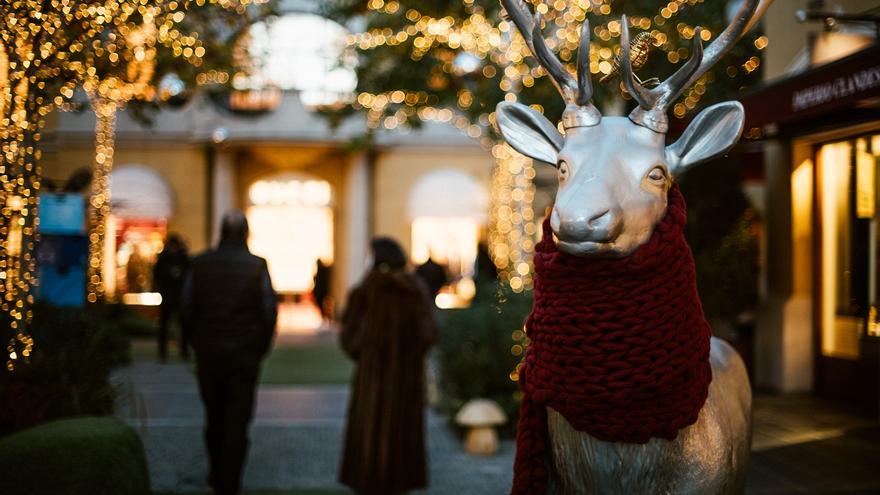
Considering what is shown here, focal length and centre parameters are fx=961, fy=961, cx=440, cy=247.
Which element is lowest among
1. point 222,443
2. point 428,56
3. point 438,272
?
point 222,443

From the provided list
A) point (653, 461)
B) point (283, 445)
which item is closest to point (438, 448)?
point (283, 445)

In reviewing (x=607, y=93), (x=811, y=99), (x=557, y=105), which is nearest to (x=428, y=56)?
(x=557, y=105)

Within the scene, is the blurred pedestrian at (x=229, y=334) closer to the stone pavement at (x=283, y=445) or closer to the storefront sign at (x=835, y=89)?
the stone pavement at (x=283, y=445)

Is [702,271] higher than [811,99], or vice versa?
[811,99]

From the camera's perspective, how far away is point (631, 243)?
2826 mm

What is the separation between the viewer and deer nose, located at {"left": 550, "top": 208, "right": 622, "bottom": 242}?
269cm

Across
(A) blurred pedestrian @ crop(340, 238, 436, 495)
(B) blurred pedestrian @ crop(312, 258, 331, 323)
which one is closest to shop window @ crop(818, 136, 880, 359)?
(A) blurred pedestrian @ crop(340, 238, 436, 495)

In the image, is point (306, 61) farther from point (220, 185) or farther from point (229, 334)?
point (229, 334)

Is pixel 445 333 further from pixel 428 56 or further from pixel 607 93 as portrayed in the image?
pixel 428 56

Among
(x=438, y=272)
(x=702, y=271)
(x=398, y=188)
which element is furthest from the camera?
(x=398, y=188)

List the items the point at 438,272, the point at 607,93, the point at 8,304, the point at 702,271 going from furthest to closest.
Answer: the point at 438,272
the point at 607,93
the point at 702,271
the point at 8,304

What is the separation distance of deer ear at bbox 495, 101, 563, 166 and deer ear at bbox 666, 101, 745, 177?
0.39m

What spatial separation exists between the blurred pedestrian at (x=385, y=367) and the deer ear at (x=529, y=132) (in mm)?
3262

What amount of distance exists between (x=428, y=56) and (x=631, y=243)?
516 inches
